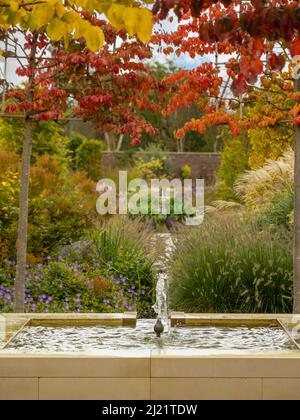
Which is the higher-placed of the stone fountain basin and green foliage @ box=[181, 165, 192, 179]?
green foliage @ box=[181, 165, 192, 179]

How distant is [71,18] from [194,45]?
4016 millimetres

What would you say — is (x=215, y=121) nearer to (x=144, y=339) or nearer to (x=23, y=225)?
(x=23, y=225)

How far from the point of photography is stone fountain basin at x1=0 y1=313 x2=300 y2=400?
14.1ft

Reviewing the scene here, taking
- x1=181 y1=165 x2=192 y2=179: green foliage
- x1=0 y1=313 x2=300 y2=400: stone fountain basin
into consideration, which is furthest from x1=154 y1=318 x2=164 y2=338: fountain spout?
x1=181 y1=165 x2=192 y2=179: green foliage

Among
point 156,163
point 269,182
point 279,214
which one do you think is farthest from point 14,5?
point 156,163

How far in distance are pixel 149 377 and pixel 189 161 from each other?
84.3 feet

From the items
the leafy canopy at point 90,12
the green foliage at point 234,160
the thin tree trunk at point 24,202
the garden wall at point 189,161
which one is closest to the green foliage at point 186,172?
the garden wall at point 189,161

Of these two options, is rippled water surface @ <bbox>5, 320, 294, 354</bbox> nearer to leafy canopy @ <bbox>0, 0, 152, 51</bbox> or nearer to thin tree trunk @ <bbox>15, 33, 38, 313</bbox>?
thin tree trunk @ <bbox>15, 33, 38, 313</bbox>

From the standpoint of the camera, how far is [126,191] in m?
20.1

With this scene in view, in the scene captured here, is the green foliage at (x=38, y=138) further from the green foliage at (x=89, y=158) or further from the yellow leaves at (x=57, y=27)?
the yellow leaves at (x=57, y=27)

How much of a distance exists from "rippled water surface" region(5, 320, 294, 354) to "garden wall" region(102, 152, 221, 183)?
884 inches

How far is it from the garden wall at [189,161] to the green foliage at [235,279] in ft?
65.7

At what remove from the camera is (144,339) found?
17.8 feet

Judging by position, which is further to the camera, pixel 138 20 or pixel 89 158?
pixel 89 158
